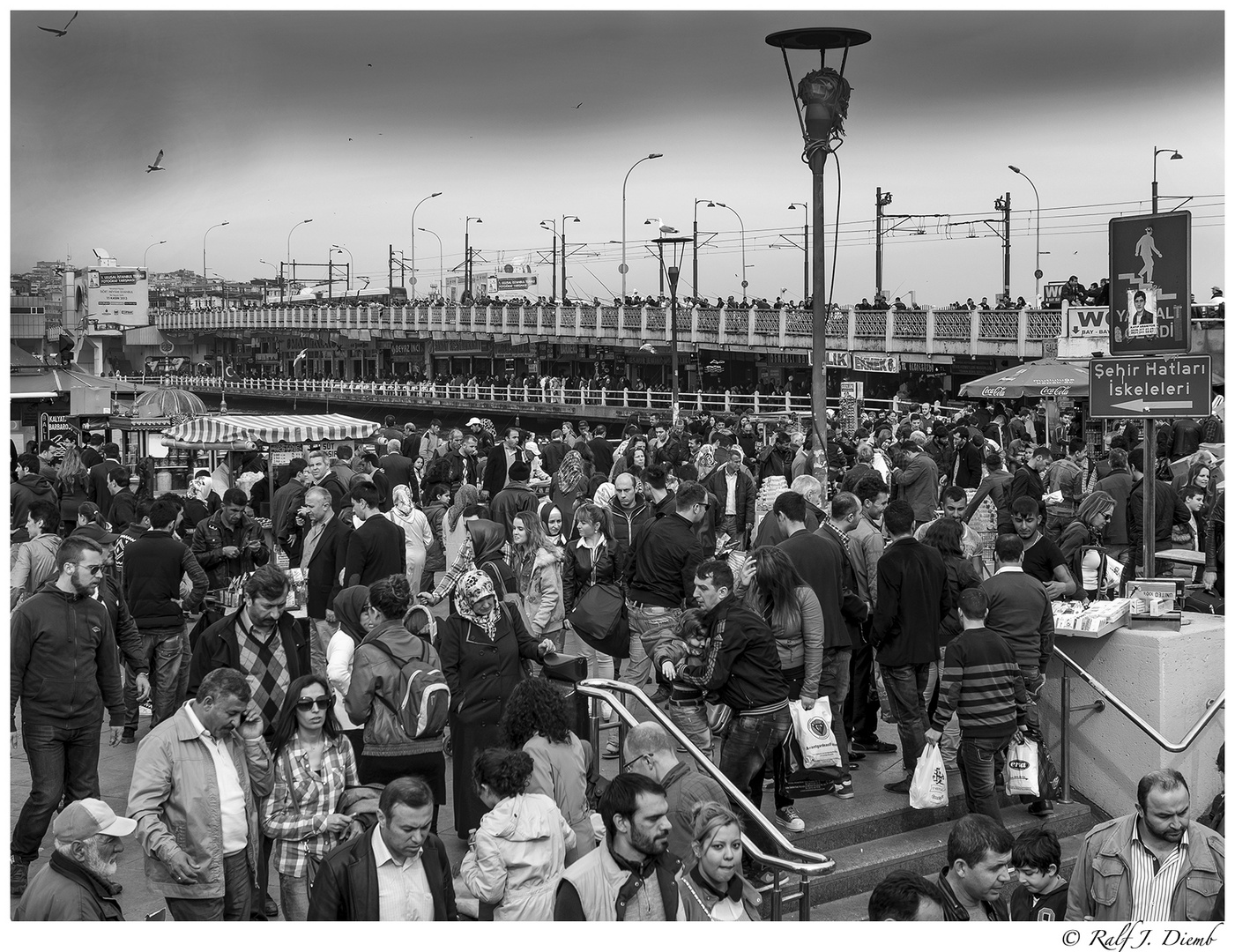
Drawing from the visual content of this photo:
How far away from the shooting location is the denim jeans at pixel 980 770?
6.75 metres

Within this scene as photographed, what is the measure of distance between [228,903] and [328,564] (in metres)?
3.96

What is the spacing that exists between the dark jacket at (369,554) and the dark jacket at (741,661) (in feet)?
9.92

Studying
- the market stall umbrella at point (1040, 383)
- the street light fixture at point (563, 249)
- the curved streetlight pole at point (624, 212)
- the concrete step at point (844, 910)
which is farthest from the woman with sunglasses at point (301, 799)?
the street light fixture at point (563, 249)

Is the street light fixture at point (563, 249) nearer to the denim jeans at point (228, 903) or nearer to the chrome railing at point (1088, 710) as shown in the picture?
the chrome railing at point (1088, 710)

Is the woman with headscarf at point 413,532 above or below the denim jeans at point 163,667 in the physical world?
above

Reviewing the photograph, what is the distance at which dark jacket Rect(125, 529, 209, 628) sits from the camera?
26.5 feet

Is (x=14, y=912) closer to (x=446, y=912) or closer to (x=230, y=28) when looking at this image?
(x=446, y=912)

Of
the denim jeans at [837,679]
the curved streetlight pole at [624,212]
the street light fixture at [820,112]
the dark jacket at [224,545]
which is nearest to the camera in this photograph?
the denim jeans at [837,679]

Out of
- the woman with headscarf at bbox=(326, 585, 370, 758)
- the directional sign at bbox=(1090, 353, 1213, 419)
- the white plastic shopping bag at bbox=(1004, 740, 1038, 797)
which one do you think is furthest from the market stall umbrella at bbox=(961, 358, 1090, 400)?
the woman with headscarf at bbox=(326, 585, 370, 758)

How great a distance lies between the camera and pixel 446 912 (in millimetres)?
4805

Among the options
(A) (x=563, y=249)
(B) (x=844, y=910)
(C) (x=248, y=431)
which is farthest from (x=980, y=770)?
(A) (x=563, y=249)

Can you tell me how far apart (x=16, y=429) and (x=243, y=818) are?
2231cm

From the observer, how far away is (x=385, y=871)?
15.2ft

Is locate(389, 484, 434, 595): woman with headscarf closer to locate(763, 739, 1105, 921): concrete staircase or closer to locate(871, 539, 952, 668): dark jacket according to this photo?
locate(763, 739, 1105, 921): concrete staircase
